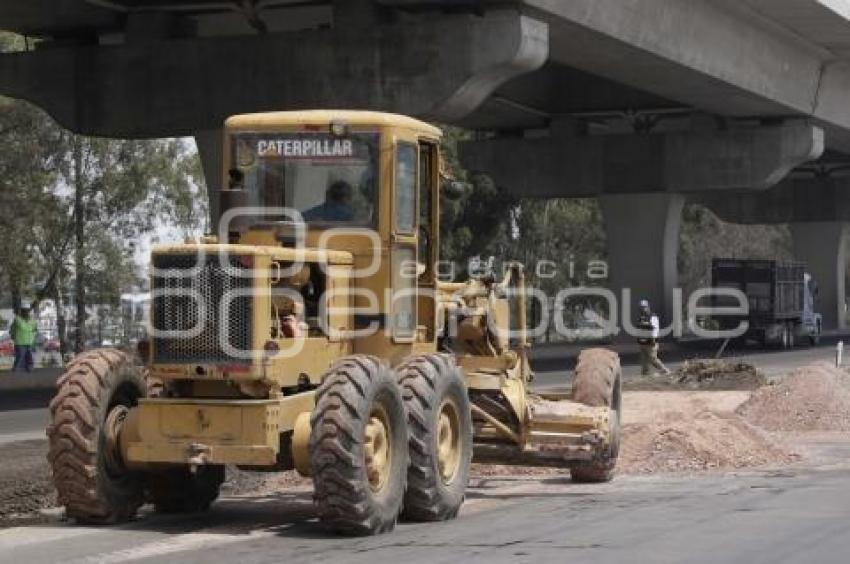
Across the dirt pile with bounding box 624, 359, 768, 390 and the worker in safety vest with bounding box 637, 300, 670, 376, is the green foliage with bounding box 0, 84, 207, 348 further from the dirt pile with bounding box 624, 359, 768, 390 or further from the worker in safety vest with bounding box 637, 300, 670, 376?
the dirt pile with bounding box 624, 359, 768, 390

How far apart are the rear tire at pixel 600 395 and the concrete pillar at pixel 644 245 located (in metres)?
37.0

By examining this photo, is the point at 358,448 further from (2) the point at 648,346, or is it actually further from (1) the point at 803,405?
(2) the point at 648,346

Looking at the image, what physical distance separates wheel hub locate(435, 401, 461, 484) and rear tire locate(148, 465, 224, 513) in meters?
1.83

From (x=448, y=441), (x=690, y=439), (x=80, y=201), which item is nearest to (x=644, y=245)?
(x=80, y=201)

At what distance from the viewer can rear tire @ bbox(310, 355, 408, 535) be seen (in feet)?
37.8

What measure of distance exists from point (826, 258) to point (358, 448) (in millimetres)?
68733

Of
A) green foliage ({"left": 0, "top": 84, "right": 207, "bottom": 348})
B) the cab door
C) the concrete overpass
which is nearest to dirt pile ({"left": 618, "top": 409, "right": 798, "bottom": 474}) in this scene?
the cab door

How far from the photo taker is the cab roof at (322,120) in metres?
13.0

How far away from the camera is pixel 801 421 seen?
24.3 m

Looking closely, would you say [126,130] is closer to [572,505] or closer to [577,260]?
[572,505]

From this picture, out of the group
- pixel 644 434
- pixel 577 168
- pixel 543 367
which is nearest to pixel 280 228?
pixel 644 434

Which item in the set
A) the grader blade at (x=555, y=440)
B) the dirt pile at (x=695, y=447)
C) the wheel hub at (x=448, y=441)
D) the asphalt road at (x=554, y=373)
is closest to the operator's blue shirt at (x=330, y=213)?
the wheel hub at (x=448, y=441)

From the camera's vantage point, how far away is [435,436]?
12734mm

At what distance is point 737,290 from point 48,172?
955 inches
